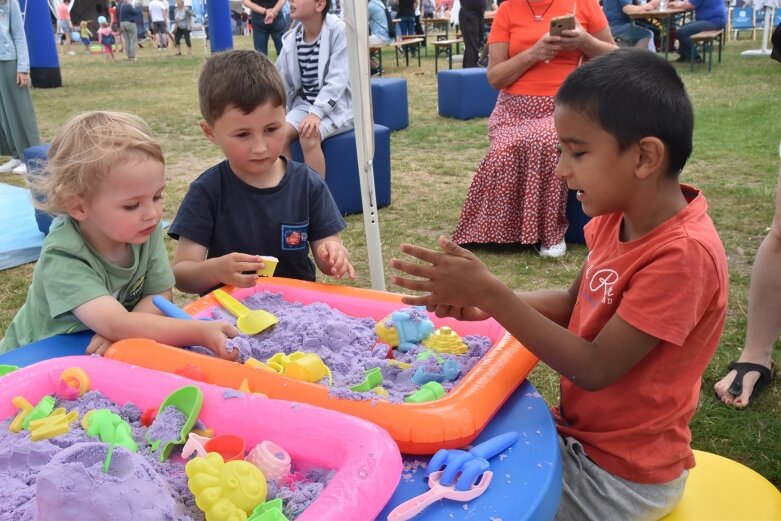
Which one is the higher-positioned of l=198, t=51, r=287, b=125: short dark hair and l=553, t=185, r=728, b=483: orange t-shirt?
l=198, t=51, r=287, b=125: short dark hair

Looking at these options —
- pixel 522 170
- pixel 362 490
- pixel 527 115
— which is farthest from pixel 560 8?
pixel 362 490

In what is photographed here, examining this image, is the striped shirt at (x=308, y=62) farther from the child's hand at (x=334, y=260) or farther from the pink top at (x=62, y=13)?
the pink top at (x=62, y=13)

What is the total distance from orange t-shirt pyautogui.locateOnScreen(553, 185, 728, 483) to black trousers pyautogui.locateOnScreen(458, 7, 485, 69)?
8.89 m

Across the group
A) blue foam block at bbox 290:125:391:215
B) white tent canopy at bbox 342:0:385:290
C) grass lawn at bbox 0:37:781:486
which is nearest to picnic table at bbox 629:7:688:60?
grass lawn at bbox 0:37:781:486

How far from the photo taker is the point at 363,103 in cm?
227

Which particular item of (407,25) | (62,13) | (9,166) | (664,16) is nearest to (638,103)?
(9,166)

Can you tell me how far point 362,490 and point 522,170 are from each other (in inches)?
108

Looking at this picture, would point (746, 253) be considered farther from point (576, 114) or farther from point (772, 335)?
point (576, 114)

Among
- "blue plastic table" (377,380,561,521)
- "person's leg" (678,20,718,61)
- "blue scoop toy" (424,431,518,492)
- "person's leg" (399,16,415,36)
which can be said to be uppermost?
"person's leg" (399,16,415,36)

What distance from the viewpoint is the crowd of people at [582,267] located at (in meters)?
1.21

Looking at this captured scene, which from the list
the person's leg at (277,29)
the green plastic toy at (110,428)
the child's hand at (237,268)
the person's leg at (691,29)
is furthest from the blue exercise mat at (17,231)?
the person's leg at (691,29)

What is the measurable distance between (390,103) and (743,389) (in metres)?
5.05

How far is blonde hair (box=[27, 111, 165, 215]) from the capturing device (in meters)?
1.58

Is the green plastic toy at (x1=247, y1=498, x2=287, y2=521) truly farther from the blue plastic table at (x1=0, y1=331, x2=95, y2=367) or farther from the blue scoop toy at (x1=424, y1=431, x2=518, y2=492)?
the blue plastic table at (x1=0, y1=331, x2=95, y2=367)
